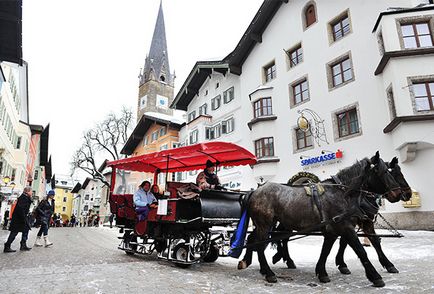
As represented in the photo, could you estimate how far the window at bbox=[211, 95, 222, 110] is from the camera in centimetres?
2920

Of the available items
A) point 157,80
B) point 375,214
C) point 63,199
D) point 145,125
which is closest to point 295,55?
point 375,214

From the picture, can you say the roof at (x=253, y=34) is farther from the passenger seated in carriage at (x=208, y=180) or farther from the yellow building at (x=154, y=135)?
the passenger seated in carriage at (x=208, y=180)

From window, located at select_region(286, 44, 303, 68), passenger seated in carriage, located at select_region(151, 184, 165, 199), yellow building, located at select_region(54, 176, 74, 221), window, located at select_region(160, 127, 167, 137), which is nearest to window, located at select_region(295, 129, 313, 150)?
window, located at select_region(286, 44, 303, 68)

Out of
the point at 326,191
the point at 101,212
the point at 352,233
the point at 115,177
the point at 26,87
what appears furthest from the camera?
the point at 101,212

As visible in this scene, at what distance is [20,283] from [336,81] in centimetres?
1826

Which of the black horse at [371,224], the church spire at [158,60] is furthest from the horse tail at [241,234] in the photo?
the church spire at [158,60]

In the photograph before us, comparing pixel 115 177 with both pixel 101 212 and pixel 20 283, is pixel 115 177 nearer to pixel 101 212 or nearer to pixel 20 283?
pixel 20 283

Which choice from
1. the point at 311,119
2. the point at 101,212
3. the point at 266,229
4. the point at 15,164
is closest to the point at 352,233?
the point at 266,229

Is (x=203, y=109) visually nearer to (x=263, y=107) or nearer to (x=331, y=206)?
(x=263, y=107)

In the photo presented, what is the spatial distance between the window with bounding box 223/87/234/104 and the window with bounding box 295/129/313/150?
8.82 meters

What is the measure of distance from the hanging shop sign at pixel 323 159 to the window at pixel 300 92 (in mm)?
4138

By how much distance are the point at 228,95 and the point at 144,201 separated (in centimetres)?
2078

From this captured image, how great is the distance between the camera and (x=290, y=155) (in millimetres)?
20375

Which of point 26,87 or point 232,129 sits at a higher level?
point 26,87
